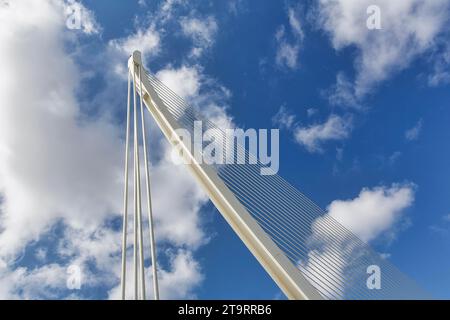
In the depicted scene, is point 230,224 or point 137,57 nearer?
point 230,224

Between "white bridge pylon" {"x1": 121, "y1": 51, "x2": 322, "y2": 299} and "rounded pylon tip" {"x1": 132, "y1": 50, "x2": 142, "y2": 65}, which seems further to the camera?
"rounded pylon tip" {"x1": 132, "y1": 50, "x2": 142, "y2": 65}

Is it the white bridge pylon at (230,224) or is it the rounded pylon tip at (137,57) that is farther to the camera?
the rounded pylon tip at (137,57)

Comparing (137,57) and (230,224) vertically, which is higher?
(137,57)

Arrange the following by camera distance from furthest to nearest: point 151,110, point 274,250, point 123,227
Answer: point 151,110 < point 274,250 < point 123,227

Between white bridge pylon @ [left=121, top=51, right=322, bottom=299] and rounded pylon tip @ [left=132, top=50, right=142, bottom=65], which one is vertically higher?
rounded pylon tip @ [left=132, top=50, right=142, bottom=65]

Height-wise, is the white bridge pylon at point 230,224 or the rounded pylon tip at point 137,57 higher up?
the rounded pylon tip at point 137,57
